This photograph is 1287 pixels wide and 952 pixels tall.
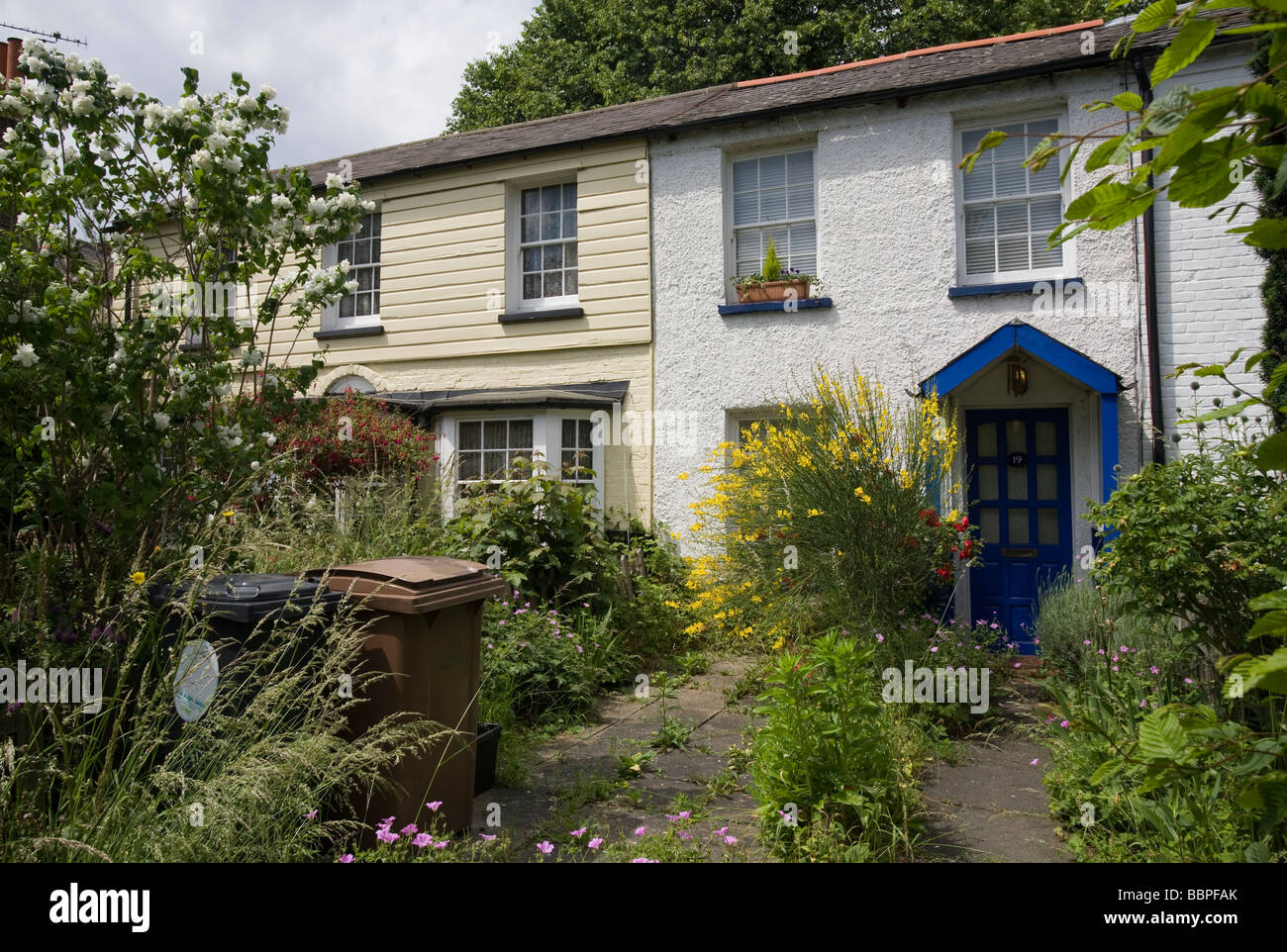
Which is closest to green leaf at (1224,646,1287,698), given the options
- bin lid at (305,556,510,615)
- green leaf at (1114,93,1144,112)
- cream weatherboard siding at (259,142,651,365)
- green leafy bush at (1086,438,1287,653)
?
green leaf at (1114,93,1144,112)

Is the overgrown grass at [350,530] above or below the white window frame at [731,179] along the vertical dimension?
below

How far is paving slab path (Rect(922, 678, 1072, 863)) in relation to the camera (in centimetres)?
388

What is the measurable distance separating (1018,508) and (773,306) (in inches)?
127

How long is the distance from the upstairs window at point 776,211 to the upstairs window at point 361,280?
506 cm

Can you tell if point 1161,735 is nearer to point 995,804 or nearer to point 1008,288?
point 995,804

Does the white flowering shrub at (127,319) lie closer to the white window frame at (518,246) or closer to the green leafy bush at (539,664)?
the green leafy bush at (539,664)

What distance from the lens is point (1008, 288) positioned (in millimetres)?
8266

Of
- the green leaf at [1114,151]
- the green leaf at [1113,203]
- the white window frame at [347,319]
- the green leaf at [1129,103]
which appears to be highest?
the white window frame at [347,319]

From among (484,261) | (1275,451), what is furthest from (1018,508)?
(1275,451)

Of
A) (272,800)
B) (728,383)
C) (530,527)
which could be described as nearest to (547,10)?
(728,383)

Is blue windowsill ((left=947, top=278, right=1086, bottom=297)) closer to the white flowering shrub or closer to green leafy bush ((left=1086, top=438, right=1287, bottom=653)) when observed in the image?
green leafy bush ((left=1086, top=438, right=1287, bottom=653))

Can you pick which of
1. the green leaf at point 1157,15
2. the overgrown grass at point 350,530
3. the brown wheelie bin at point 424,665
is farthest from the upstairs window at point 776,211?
the green leaf at point 1157,15

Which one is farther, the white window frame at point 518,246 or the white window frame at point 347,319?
the white window frame at point 347,319

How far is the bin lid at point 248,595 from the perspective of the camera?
11.9 feet
